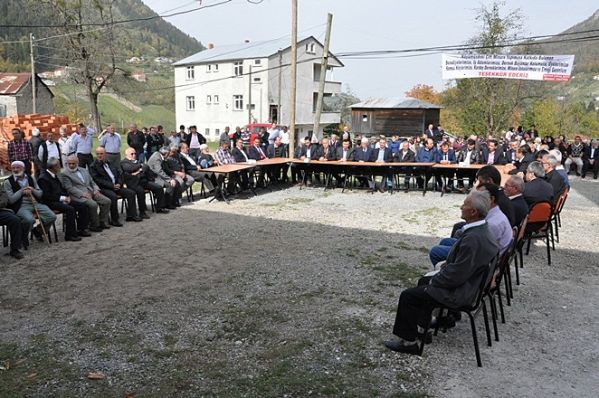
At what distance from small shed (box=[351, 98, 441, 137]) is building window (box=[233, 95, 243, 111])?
1007cm

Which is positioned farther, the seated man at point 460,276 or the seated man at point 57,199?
the seated man at point 57,199

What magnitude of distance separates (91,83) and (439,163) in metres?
31.6

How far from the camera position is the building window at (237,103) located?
1660 inches

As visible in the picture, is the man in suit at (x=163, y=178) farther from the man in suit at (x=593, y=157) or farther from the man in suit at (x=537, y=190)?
the man in suit at (x=593, y=157)

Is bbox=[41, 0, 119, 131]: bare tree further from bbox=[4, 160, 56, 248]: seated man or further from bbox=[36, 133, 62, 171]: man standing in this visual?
bbox=[4, 160, 56, 248]: seated man

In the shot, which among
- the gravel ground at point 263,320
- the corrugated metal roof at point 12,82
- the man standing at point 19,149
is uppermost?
the corrugated metal roof at point 12,82

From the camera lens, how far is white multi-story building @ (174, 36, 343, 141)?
40.8 metres

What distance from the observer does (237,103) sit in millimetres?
42344

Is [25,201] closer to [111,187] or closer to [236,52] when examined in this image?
[111,187]

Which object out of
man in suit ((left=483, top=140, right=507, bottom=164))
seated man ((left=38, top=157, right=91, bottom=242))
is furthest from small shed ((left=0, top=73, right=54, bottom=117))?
man in suit ((left=483, top=140, right=507, bottom=164))

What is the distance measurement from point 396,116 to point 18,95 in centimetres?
2900

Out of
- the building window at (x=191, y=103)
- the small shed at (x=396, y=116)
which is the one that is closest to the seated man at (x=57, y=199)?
the small shed at (x=396, y=116)

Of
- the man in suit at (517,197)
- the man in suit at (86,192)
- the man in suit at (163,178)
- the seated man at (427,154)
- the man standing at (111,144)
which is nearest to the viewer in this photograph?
the man in suit at (517,197)

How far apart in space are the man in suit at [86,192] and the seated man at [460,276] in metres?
5.84
